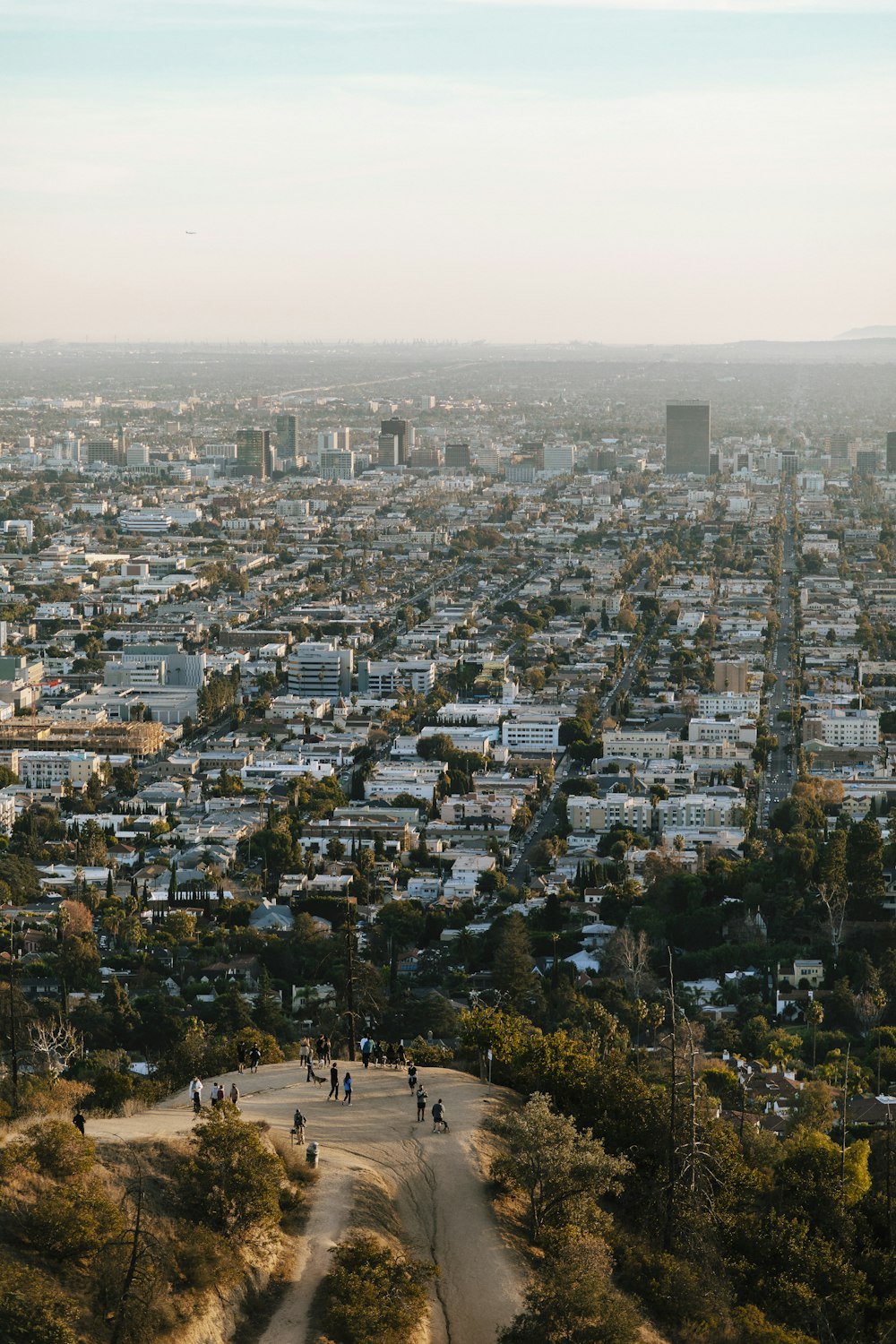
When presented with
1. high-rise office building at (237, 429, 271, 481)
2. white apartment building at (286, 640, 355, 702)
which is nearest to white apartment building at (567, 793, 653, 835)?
white apartment building at (286, 640, 355, 702)

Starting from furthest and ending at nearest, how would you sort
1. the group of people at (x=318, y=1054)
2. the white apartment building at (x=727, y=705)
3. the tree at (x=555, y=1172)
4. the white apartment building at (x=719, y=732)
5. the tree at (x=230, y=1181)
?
the white apartment building at (x=727, y=705) < the white apartment building at (x=719, y=732) < the group of people at (x=318, y=1054) < the tree at (x=555, y=1172) < the tree at (x=230, y=1181)

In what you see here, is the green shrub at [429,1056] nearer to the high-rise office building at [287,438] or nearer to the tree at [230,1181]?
the tree at [230,1181]

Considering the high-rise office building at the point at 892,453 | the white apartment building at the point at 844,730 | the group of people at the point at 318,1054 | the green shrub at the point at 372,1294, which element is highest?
the green shrub at the point at 372,1294

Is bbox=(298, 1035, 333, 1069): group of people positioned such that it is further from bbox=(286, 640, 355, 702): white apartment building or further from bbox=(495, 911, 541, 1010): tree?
bbox=(286, 640, 355, 702): white apartment building

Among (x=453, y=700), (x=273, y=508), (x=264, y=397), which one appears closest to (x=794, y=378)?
(x=264, y=397)

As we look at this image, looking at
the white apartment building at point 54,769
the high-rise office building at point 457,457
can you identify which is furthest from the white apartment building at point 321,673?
the high-rise office building at point 457,457
